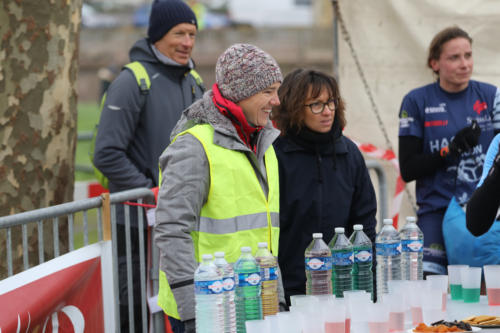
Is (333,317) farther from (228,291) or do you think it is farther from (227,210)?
(227,210)

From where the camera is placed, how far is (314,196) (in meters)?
4.16

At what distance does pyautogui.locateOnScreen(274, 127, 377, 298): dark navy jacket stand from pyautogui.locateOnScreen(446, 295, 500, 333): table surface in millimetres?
670

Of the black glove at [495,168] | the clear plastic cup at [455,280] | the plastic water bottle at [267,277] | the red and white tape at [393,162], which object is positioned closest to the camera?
the plastic water bottle at [267,277]

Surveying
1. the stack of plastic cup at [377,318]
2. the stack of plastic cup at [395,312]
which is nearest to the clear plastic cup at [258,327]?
the stack of plastic cup at [377,318]

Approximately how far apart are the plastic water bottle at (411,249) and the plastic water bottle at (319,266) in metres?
0.49

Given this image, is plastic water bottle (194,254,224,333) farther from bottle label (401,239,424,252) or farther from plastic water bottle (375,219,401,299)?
bottle label (401,239,424,252)

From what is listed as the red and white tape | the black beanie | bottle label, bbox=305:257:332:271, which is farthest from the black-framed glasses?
the red and white tape

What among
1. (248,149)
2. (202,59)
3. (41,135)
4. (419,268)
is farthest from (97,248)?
(202,59)

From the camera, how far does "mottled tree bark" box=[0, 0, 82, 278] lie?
509 cm

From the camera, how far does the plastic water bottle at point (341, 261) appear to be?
11.9ft

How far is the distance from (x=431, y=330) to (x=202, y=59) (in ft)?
130

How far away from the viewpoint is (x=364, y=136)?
703cm

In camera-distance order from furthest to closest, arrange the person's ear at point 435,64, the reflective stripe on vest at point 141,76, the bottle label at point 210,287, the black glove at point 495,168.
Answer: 1. the person's ear at point 435,64
2. the reflective stripe on vest at point 141,76
3. the black glove at point 495,168
4. the bottle label at point 210,287

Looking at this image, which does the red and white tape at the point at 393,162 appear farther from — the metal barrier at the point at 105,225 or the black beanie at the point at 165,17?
the metal barrier at the point at 105,225
